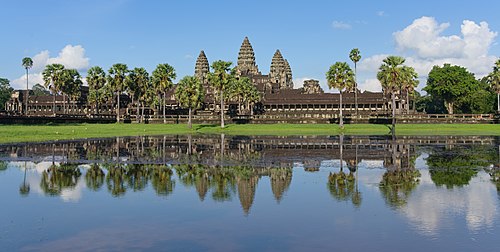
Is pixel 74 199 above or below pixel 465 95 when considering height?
below

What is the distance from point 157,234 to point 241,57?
163916 millimetres

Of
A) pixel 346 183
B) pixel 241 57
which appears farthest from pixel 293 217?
pixel 241 57

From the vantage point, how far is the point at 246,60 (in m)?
174

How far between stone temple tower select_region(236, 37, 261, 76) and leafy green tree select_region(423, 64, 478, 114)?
6834 centimetres

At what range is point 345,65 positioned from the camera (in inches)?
3024

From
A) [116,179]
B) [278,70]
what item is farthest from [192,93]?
[278,70]

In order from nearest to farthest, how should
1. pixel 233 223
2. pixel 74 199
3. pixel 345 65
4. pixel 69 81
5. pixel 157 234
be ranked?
1. pixel 157 234
2. pixel 233 223
3. pixel 74 199
4. pixel 345 65
5. pixel 69 81

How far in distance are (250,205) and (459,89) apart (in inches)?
4155

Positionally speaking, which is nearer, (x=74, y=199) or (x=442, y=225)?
(x=442, y=225)

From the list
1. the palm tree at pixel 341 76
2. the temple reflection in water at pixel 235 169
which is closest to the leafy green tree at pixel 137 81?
the palm tree at pixel 341 76

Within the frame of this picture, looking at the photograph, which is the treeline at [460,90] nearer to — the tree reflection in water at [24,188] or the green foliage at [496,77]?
the green foliage at [496,77]

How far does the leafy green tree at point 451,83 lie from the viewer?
112 m

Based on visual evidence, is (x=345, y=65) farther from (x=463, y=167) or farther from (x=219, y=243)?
(x=219, y=243)

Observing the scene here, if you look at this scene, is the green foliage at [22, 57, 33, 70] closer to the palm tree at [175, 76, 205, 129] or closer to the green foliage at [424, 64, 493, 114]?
the palm tree at [175, 76, 205, 129]
